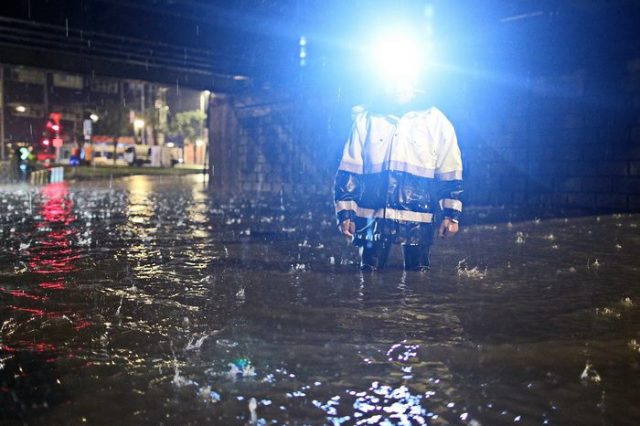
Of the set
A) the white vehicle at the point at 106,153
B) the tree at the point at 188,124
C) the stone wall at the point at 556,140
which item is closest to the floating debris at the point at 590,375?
the stone wall at the point at 556,140

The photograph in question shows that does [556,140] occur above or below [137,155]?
above

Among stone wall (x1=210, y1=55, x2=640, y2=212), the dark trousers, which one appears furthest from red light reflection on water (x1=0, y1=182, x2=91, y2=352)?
stone wall (x1=210, y1=55, x2=640, y2=212)

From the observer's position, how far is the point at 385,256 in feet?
18.6

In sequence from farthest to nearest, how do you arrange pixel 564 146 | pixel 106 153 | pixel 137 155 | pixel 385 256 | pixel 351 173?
pixel 106 153, pixel 137 155, pixel 564 146, pixel 385 256, pixel 351 173

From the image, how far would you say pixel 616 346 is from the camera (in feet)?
11.0

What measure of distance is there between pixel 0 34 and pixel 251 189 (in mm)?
10927

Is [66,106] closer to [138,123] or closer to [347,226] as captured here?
[138,123]

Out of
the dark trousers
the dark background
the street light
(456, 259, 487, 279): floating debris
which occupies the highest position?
the street light

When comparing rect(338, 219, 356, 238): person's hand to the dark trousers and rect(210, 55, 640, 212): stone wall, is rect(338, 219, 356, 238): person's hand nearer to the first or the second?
the dark trousers

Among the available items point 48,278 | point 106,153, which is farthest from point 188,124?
point 48,278

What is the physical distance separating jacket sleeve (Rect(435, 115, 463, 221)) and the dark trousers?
0.46 meters

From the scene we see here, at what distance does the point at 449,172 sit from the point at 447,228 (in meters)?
0.46

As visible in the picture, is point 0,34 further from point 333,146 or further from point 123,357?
point 123,357

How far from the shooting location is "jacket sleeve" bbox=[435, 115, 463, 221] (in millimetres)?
5230
